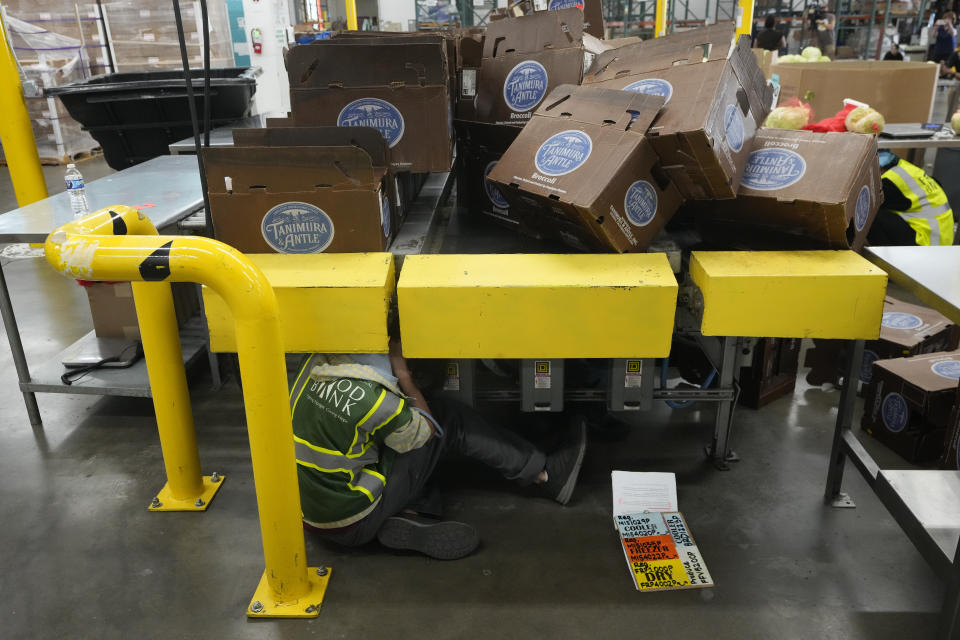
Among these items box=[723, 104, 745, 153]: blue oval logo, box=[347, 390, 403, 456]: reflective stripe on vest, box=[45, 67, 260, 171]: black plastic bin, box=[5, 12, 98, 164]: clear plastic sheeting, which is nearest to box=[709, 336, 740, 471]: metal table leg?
box=[723, 104, 745, 153]: blue oval logo

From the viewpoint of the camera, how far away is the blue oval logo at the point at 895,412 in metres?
2.78

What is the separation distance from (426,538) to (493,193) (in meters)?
1.41

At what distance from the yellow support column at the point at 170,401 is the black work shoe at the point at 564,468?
4.22 feet

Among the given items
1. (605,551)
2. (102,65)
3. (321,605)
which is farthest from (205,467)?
(102,65)

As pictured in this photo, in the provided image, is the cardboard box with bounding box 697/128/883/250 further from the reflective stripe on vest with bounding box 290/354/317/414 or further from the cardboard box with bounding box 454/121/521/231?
the reflective stripe on vest with bounding box 290/354/317/414

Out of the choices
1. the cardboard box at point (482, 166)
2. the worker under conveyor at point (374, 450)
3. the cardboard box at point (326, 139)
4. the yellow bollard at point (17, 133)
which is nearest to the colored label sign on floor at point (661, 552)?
the worker under conveyor at point (374, 450)

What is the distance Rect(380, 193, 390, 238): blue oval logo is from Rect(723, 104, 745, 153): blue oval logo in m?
1.11

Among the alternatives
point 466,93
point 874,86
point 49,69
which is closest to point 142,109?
point 466,93

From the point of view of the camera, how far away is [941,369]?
9.32 ft

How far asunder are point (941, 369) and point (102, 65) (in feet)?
29.4

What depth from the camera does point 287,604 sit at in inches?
82.5

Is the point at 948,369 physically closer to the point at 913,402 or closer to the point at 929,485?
the point at 913,402

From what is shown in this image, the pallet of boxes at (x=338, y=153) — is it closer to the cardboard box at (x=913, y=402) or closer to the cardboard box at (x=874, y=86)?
the cardboard box at (x=913, y=402)

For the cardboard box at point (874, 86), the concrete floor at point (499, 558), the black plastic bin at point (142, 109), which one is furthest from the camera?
the cardboard box at point (874, 86)
